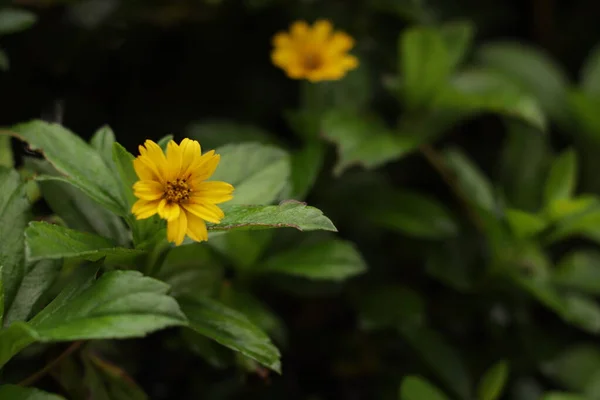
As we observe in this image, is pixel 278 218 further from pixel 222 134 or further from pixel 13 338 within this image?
pixel 222 134

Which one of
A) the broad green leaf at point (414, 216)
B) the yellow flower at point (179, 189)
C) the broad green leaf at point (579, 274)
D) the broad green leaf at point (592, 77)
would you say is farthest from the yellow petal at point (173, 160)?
the broad green leaf at point (592, 77)

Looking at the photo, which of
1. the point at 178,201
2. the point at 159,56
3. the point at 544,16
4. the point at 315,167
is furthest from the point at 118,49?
the point at 544,16

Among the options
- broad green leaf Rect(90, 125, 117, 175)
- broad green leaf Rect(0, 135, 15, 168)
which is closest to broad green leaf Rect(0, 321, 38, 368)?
broad green leaf Rect(90, 125, 117, 175)

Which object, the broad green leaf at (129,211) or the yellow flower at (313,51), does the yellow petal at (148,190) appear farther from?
the yellow flower at (313,51)

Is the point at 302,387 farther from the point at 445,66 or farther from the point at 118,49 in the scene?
the point at 118,49

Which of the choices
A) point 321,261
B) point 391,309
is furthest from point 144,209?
point 391,309

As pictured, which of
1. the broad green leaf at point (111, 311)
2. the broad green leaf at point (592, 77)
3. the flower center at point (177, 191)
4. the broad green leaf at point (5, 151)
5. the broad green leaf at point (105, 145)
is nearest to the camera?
the broad green leaf at point (111, 311)

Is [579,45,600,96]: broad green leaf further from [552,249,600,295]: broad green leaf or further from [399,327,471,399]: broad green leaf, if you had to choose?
[399,327,471,399]: broad green leaf
